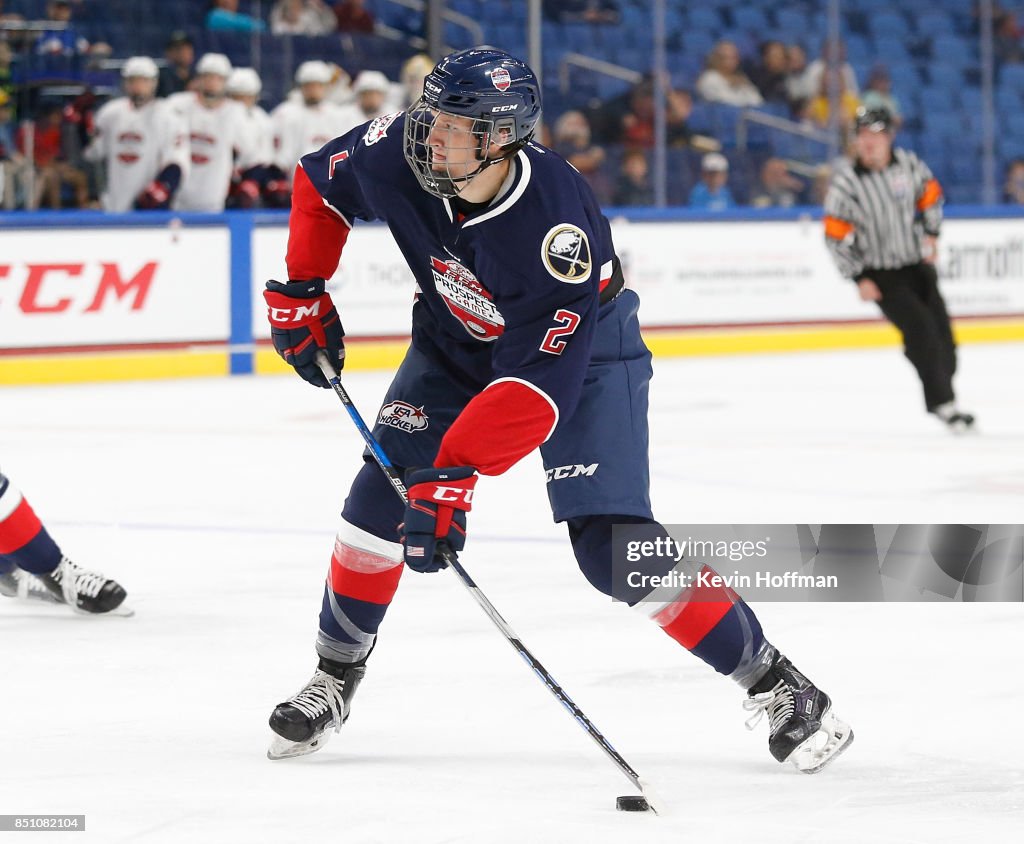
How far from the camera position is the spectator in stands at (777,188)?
12.1 meters

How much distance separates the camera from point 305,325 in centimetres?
334

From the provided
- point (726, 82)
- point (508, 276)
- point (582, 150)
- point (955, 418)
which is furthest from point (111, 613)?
point (726, 82)

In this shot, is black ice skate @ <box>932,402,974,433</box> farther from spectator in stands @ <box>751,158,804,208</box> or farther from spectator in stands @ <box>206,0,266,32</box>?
spectator in stands @ <box>206,0,266,32</box>

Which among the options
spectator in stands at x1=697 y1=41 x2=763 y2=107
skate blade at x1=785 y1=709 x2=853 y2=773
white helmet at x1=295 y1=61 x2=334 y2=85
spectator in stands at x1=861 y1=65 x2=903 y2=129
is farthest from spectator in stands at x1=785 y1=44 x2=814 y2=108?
skate blade at x1=785 y1=709 x2=853 y2=773

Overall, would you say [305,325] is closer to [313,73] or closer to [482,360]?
[482,360]

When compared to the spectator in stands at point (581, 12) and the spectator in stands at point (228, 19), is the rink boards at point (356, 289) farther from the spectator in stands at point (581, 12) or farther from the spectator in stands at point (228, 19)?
the spectator in stands at point (581, 12)

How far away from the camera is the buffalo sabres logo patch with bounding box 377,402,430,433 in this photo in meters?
3.22

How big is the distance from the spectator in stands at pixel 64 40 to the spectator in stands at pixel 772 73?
A: 470 centimetres

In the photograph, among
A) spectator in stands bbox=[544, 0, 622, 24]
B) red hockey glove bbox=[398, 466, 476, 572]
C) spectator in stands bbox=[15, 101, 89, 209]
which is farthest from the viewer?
spectator in stands bbox=[544, 0, 622, 24]

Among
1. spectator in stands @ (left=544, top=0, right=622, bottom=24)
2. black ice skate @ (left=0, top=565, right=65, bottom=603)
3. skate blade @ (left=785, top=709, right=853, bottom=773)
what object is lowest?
black ice skate @ (left=0, top=565, right=65, bottom=603)

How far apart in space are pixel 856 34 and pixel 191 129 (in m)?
5.43

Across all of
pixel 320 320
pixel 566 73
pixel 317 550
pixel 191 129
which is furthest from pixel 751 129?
pixel 320 320

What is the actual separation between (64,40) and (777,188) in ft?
15.0

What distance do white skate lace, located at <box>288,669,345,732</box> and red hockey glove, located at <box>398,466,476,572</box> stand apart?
0.46 metres
